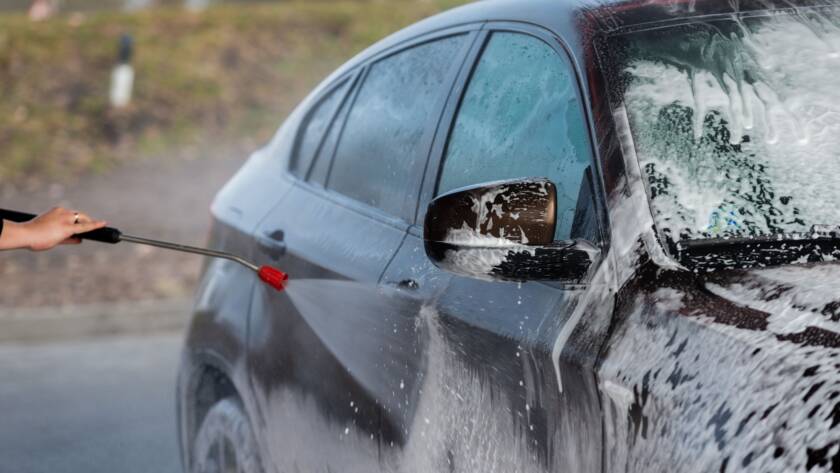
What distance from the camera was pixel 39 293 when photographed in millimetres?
10438

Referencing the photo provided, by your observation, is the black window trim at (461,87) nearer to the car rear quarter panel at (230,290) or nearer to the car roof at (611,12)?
the car roof at (611,12)

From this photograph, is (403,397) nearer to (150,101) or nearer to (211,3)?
(150,101)

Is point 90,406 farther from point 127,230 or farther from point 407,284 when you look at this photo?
point 127,230

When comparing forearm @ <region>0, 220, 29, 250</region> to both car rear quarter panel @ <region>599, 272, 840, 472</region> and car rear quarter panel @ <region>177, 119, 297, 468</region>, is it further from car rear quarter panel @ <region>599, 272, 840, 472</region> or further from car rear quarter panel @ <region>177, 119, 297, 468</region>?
car rear quarter panel @ <region>599, 272, 840, 472</region>

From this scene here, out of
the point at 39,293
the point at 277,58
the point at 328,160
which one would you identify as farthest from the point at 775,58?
the point at 277,58

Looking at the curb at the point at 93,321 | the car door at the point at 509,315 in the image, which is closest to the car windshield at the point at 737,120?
the car door at the point at 509,315

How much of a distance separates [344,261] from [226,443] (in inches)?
36.2

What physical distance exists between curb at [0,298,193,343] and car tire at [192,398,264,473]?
4.99 meters

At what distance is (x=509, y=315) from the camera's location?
9.45 ft

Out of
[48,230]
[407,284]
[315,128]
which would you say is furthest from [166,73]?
[407,284]

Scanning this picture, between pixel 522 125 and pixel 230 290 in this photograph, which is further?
pixel 230 290

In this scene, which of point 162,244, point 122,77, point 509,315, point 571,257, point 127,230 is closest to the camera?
point 571,257

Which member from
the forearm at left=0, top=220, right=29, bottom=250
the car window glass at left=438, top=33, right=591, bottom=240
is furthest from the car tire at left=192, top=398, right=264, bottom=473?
the car window glass at left=438, top=33, right=591, bottom=240

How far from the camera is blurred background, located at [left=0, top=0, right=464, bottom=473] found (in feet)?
25.0
